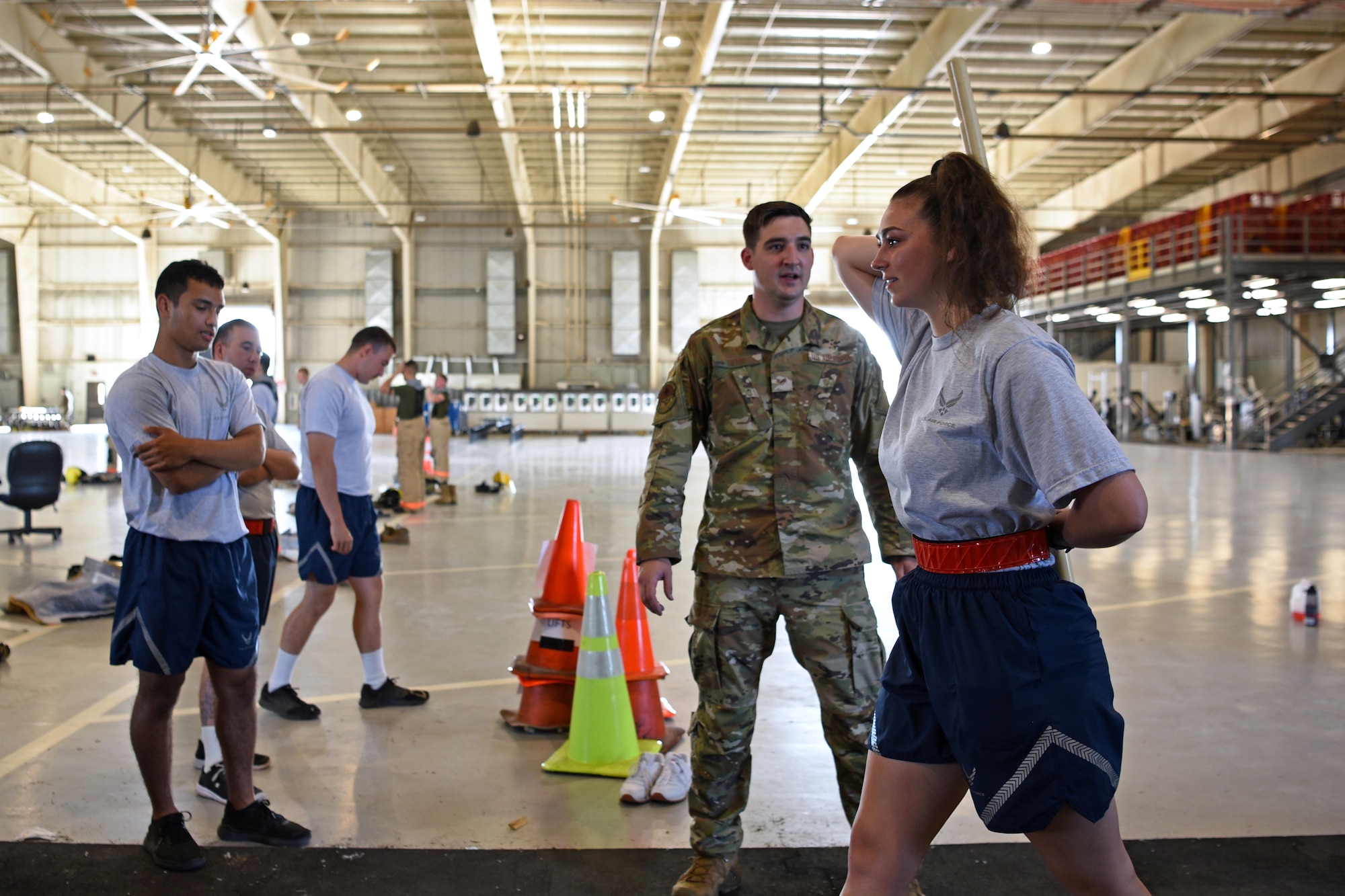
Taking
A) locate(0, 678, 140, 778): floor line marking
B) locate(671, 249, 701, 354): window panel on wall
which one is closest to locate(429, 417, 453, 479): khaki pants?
locate(0, 678, 140, 778): floor line marking

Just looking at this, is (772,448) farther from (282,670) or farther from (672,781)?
(282,670)

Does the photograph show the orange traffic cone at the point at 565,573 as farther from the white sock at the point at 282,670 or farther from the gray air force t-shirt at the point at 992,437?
the gray air force t-shirt at the point at 992,437

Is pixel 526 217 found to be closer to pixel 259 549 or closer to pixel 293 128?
pixel 293 128

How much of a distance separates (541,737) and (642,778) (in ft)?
2.82

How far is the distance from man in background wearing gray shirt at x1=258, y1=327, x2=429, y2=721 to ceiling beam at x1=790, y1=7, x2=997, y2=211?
44.1 ft

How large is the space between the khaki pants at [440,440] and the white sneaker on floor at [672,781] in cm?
1187

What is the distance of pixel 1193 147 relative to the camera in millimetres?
26156

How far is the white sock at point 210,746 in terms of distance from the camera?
395cm

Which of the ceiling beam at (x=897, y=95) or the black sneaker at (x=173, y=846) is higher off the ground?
the ceiling beam at (x=897, y=95)

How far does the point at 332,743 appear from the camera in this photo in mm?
4488

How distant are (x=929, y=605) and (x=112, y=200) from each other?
36511 millimetres

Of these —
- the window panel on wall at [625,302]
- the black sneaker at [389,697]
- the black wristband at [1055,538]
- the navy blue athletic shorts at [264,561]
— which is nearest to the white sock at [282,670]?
the black sneaker at [389,697]

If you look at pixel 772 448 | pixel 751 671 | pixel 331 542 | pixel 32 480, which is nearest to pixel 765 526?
pixel 772 448

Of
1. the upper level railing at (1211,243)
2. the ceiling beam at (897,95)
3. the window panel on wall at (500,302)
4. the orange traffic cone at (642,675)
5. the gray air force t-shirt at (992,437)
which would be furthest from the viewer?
the window panel on wall at (500,302)
